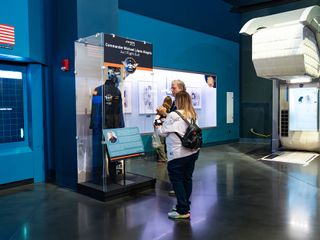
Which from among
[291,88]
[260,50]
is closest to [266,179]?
[260,50]

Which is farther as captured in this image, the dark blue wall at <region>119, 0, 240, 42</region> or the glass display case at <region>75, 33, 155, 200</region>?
the dark blue wall at <region>119, 0, 240, 42</region>

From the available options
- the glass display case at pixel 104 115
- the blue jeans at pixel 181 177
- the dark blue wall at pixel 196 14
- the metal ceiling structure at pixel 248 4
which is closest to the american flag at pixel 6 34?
→ the glass display case at pixel 104 115

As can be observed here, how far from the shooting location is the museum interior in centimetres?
337

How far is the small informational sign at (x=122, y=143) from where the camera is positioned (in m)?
4.23

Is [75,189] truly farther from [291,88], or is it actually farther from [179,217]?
[291,88]

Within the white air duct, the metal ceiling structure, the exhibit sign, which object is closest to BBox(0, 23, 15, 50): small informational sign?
the exhibit sign

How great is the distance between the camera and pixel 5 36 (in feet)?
14.7

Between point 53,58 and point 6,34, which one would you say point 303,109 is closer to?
point 53,58

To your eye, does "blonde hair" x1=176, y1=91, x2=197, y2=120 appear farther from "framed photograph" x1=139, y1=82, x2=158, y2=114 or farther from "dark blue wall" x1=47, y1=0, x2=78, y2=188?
"framed photograph" x1=139, y1=82, x2=158, y2=114

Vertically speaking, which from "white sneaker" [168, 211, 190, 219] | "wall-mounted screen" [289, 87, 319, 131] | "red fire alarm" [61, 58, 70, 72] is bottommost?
"white sneaker" [168, 211, 190, 219]

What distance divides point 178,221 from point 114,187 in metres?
1.26

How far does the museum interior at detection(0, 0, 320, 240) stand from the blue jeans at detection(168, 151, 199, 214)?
22mm

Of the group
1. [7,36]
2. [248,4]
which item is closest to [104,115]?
[7,36]

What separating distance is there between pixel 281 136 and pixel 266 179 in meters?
3.33
